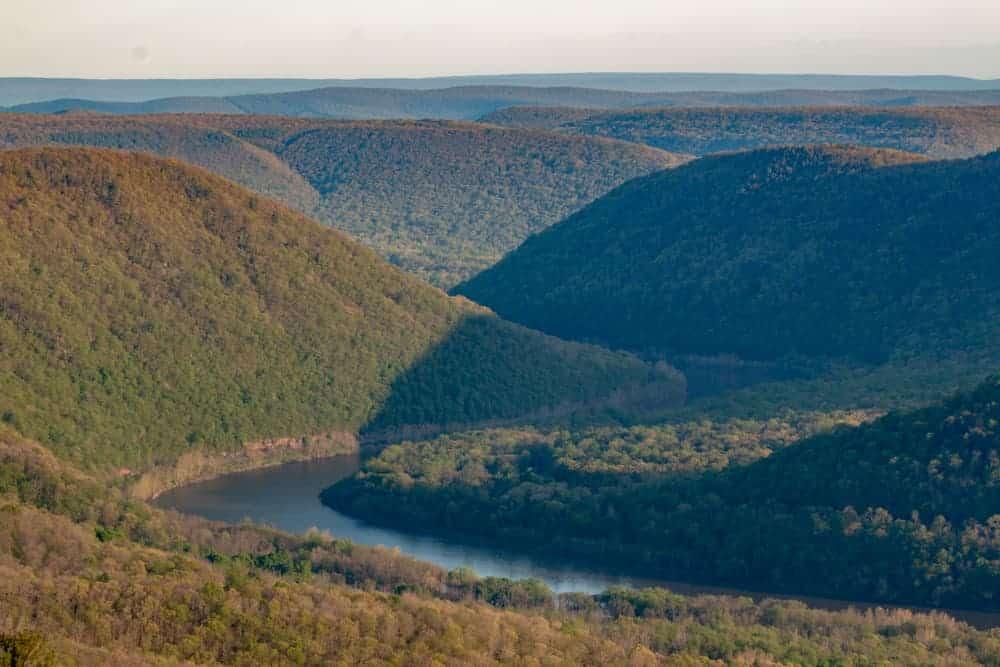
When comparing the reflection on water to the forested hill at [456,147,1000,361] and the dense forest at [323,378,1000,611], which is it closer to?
the dense forest at [323,378,1000,611]

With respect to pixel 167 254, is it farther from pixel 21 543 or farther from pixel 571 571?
pixel 21 543

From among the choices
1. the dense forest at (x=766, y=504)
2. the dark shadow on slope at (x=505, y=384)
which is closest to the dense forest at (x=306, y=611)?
the dense forest at (x=766, y=504)

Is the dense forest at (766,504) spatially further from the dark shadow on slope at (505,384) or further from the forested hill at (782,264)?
the forested hill at (782,264)

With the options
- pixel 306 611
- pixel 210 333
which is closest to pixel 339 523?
pixel 210 333

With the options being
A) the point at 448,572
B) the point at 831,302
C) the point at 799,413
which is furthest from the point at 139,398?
the point at 831,302

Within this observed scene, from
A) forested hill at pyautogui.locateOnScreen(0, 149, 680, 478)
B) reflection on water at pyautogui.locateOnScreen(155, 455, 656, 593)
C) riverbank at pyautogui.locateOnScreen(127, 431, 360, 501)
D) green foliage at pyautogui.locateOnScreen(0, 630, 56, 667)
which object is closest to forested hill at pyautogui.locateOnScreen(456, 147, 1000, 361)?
forested hill at pyautogui.locateOnScreen(0, 149, 680, 478)

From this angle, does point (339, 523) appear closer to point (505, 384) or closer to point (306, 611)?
point (505, 384)

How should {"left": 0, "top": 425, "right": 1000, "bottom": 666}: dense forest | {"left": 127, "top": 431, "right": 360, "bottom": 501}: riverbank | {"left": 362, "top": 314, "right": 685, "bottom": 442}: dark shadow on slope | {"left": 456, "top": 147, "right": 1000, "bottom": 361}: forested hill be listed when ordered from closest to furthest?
1. {"left": 0, "top": 425, "right": 1000, "bottom": 666}: dense forest
2. {"left": 127, "top": 431, "right": 360, "bottom": 501}: riverbank
3. {"left": 362, "top": 314, "right": 685, "bottom": 442}: dark shadow on slope
4. {"left": 456, "top": 147, "right": 1000, "bottom": 361}: forested hill
